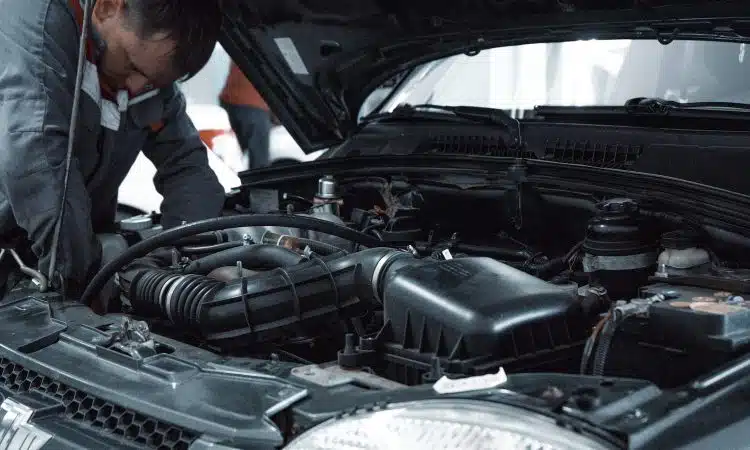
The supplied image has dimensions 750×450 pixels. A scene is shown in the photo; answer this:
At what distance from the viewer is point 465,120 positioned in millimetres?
2180

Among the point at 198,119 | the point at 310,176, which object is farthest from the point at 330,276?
the point at 198,119

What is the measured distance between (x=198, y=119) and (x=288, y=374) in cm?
461

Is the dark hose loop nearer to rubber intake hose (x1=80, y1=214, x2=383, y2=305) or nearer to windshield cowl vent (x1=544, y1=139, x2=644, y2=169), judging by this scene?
rubber intake hose (x1=80, y1=214, x2=383, y2=305)

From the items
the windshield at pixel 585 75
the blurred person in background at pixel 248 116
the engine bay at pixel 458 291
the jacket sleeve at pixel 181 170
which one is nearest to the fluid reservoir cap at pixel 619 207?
the engine bay at pixel 458 291

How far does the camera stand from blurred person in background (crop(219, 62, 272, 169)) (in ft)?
16.2

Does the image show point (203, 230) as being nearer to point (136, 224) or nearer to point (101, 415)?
point (101, 415)

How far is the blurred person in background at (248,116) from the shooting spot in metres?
4.93

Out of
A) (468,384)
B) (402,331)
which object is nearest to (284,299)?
(402,331)

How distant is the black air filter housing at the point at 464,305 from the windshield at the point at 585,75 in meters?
0.83

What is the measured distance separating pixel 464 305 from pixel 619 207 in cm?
44

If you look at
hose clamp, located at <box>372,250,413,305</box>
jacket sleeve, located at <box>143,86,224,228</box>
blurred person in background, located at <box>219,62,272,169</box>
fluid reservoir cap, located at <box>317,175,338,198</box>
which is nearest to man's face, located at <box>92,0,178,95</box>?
jacket sleeve, located at <box>143,86,224,228</box>

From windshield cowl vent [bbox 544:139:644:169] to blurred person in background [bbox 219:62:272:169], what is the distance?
3.23m

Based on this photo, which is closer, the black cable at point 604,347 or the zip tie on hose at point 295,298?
the black cable at point 604,347

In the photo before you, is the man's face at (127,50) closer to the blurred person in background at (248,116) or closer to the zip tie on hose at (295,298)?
the zip tie on hose at (295,298)
